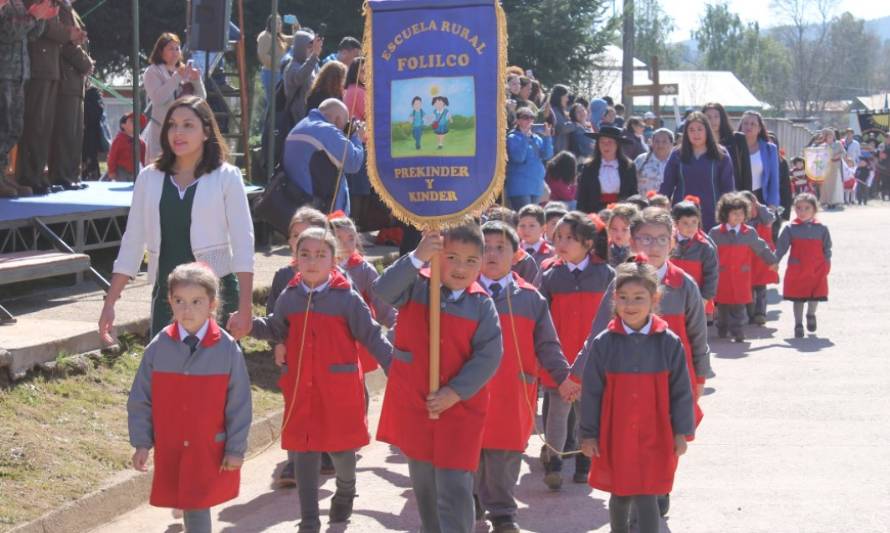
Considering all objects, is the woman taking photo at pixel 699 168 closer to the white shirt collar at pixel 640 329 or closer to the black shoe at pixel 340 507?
the black shoe at pixel 340 507

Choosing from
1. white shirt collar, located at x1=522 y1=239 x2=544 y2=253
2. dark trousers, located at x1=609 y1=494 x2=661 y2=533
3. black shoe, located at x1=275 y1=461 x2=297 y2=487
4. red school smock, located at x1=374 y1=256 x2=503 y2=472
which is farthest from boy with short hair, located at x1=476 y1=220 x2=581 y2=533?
white shirt collar, located at x1=522 y1=239 x2=544 y2=253

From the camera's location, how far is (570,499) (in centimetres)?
779

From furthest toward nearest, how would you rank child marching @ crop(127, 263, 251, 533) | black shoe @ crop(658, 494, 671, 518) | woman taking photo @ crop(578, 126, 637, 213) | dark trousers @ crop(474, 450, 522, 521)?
woman taking photo @ crop(578, 126, 637, 213) < black shoe @ crop(658, 494, 671, 518) < dark trousers @ crop(474, 450, 522, 521) < child marching @ crop(127, 263, 251, 533)

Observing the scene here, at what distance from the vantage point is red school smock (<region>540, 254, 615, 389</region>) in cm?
814

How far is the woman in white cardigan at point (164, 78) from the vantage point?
1285cm

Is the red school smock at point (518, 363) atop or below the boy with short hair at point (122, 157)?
below

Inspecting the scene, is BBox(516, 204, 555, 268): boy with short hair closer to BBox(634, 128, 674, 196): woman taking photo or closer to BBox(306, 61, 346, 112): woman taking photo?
BBox(306, 61, 346, 112): woman taking photo

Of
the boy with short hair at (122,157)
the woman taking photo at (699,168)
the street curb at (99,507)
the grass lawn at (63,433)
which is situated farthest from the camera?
the boy with short hair at (122,157)

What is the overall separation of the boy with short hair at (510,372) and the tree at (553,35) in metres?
22.6

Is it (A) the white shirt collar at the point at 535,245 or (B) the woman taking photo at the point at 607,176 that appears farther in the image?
(B) the woman taking photo at the point at 607,176

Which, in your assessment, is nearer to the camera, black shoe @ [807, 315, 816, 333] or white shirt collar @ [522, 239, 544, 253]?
white shirt collar @ [522, 239, 544, 253]

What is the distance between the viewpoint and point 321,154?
10.8 m

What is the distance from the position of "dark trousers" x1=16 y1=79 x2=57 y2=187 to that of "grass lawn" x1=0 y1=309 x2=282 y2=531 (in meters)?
3.53

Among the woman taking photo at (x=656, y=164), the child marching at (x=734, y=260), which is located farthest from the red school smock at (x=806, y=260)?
the woman taking photo at (x=656, y=164)
